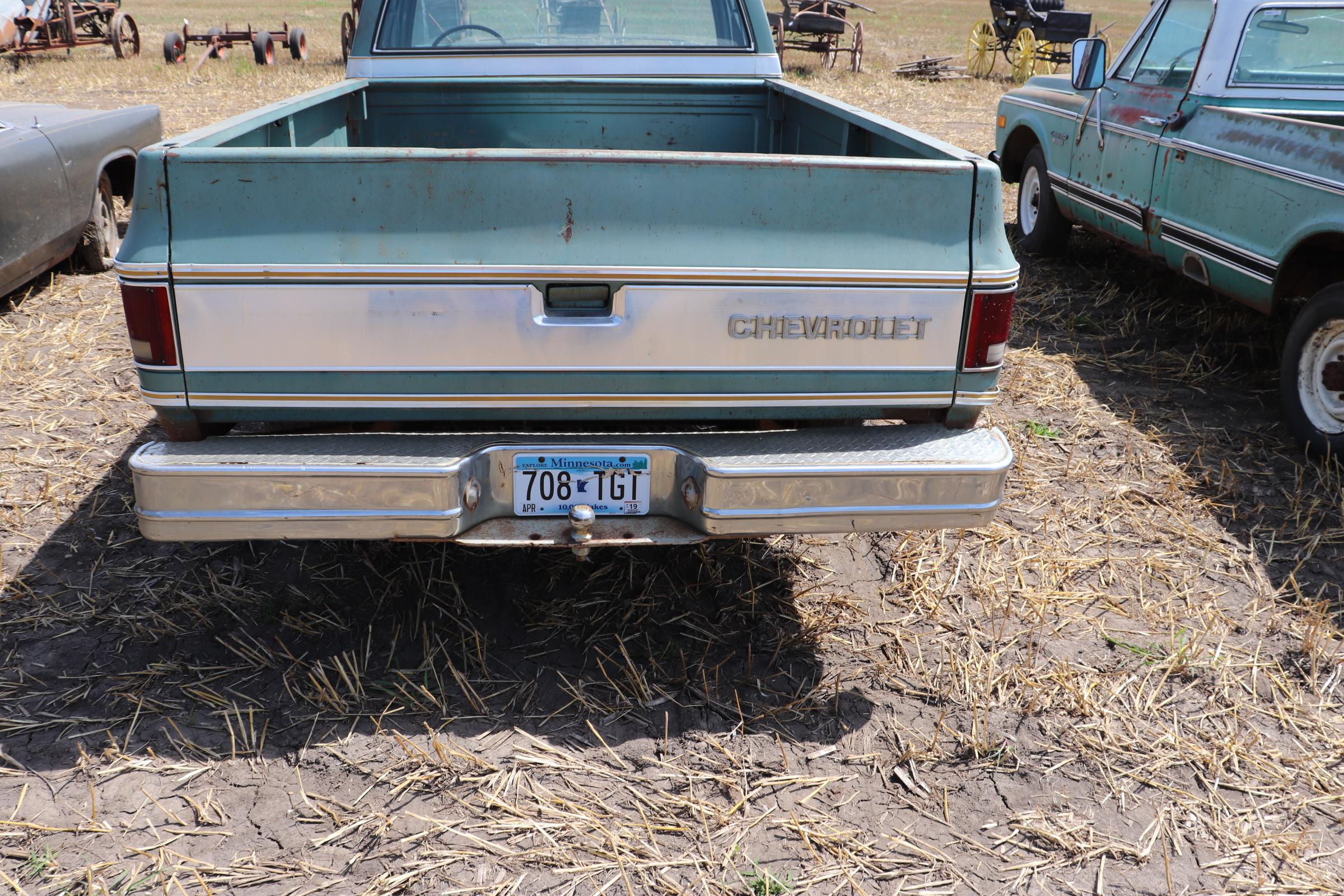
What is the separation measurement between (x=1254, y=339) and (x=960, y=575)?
2.81 meters

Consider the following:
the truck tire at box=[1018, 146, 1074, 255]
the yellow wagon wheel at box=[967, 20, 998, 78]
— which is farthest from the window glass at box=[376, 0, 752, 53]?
the yellow wagon wheel at box=[967, 20, 998, 78]

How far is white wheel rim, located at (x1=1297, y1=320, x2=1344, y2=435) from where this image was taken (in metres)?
3.93

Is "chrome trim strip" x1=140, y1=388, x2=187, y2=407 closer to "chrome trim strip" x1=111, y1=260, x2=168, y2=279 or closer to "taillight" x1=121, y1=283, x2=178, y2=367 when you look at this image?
"taillight" x1=121, y1=283, x2=178, y2=367

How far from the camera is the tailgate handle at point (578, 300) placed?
238 centimetres

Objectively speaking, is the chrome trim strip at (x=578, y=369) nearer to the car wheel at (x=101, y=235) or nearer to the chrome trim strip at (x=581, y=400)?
the chrome trim strip at (x=581, y=400)

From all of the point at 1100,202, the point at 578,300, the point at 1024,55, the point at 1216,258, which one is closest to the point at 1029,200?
the point at 1100,202

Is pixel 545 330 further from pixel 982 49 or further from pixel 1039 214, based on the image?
pixel 982 49

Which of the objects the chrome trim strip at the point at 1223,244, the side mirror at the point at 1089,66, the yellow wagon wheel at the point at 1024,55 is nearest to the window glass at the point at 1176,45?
the side mirror at the point at 1089,66

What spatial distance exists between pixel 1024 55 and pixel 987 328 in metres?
16.3

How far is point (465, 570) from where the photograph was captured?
3.22m

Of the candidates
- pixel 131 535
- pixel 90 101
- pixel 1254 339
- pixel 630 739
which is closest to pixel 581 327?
pixel 630 739

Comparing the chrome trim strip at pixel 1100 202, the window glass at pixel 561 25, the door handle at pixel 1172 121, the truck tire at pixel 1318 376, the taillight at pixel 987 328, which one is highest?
the window glass at pixel 561 25

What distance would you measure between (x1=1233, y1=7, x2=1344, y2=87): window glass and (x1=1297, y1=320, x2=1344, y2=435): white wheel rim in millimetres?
1482

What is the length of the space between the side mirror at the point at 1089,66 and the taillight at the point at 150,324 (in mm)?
4872
